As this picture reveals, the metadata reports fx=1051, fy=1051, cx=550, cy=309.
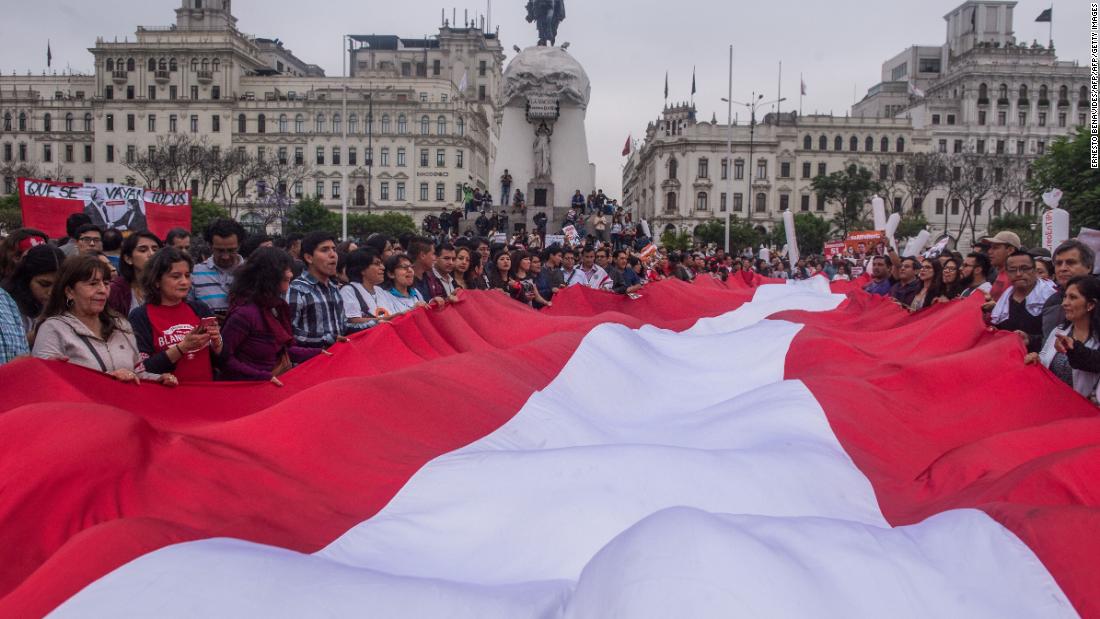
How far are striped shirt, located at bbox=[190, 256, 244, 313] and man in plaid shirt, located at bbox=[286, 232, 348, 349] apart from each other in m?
0.44

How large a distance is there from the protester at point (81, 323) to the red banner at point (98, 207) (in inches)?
315

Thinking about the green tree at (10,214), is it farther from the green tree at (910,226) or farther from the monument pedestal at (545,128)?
the green tree at (910,226)

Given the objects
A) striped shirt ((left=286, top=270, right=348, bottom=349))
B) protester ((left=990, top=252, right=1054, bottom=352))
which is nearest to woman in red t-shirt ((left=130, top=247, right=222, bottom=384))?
striped shirt ((left=286, top=270, right=348, bottom=349))

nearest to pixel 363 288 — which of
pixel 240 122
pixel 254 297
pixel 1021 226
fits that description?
pixel 254 297

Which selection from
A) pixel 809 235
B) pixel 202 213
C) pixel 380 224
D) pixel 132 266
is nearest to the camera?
pixel 132 266

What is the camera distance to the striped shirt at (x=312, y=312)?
269 inches

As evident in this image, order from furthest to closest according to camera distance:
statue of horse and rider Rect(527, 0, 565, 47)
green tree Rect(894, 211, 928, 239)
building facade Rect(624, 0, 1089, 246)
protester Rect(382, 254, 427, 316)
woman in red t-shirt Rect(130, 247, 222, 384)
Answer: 1. building facade Rect(624, 0, 1089, 246)
2. green tree Rect(894, 211, 928, 239)
3. statue of horse and rider Rect(527, 0, 565, 47)
4. protester Rect(382, 254, 427, 316)
5. woman in red t-shirt Rect(130, 247, 222, 384)

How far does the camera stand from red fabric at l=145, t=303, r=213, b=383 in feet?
18.2

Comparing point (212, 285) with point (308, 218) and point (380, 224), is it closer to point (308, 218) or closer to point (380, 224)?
point (308, 218)

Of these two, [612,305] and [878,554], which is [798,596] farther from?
[612,305]

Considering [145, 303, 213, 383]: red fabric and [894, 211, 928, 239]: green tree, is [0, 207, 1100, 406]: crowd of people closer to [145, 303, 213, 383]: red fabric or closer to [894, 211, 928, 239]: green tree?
[145, 303, 213, 383]: red fabric

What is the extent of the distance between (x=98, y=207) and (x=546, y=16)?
2965 cm

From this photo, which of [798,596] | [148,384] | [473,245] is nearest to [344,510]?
[148,384]

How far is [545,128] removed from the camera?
38969mm
